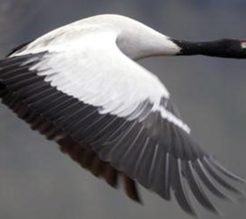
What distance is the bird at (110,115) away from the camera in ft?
14.1

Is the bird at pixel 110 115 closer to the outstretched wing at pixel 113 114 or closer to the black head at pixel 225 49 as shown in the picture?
the outstretched wing at pixel 113 114

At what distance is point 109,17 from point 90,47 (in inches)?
29.3

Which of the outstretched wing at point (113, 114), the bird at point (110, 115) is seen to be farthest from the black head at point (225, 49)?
the outstretched wing at point (113, 114)

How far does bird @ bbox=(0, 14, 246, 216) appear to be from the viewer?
4309mm

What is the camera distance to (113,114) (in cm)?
457

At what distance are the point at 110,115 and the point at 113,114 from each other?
0.04 feet

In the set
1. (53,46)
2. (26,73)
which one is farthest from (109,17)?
(26,73)

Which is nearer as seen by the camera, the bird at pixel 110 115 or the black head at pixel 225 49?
the bird at pixel 110 115

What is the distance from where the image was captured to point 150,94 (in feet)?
15.1

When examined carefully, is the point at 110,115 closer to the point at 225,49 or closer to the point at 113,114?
the point at 113,114

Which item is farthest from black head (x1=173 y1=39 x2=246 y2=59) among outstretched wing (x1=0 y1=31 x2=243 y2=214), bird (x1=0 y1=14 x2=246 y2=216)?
outstretched wing (x1=0 y1=31 x2=243 y2=214)

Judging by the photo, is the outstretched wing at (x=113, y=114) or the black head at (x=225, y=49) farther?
the black head at (x=225, y=49)

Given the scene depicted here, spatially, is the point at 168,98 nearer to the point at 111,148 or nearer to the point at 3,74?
the point at 111,148

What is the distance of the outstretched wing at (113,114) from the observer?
4.32m
